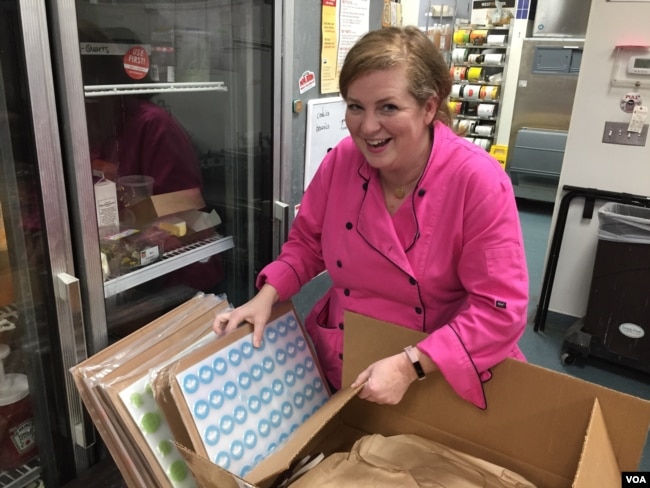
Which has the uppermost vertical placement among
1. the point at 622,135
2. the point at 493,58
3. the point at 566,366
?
the point at 493,58

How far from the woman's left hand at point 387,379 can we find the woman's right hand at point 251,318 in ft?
0.91

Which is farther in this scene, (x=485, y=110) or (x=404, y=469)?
(x=485, y=110)

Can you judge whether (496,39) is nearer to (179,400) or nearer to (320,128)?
(320,128)

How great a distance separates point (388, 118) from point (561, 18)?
211 inches

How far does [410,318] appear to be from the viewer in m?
1.32

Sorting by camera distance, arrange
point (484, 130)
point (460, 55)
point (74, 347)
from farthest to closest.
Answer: point (484, 130), point (460, 55), point (74, 347)

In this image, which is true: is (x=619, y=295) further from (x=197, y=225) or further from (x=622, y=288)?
(x=197, y=225)

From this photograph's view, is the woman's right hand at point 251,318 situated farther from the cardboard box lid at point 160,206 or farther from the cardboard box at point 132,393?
the cardboard box lid at point 160,206

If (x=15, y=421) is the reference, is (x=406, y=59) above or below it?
above

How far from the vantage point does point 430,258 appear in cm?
125

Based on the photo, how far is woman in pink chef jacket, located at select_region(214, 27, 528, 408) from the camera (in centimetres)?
114

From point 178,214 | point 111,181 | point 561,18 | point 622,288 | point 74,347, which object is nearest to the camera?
point 74,347

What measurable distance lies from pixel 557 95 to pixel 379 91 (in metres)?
5.08

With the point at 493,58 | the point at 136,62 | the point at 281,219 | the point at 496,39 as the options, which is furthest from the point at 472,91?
the point at 136,62
